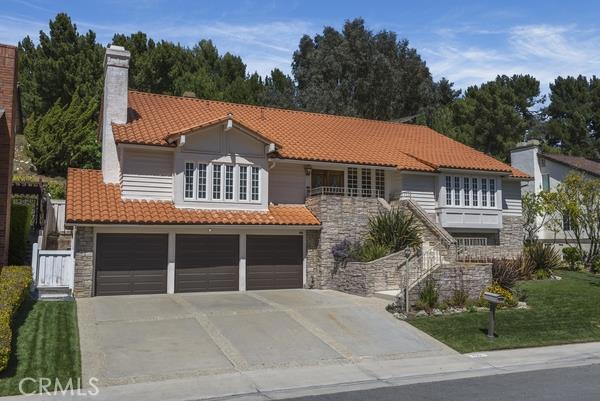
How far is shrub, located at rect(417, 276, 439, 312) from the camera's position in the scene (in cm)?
1630

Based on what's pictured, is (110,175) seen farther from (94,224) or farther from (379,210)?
(379,210)

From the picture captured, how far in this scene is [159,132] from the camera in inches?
811

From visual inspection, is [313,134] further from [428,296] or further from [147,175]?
[428,296]

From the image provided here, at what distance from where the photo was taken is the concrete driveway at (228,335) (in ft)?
37.0

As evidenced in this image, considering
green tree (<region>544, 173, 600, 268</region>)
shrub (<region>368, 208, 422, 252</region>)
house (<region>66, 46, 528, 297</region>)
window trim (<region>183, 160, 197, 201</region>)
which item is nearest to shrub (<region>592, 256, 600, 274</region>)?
green tree (<region>544, 173, 600, 268</region>)

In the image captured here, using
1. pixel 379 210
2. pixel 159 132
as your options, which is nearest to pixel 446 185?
pixel 379 210

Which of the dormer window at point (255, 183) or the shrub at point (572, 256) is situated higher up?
the dormer window at point (255, 183)

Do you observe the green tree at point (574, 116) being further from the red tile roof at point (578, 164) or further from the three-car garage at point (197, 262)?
the three-car garage at point (197, 262)

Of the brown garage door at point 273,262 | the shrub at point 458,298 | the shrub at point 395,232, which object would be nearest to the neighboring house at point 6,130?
the brown garage door at point 273,262

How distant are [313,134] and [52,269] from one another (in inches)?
505

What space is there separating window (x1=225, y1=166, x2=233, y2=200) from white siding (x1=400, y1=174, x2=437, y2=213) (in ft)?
26.2

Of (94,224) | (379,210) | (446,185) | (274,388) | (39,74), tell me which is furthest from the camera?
(39,74)

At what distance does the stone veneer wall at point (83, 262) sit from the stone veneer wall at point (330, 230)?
309 inches

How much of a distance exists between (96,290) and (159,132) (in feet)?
20.4
